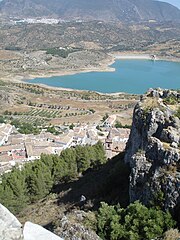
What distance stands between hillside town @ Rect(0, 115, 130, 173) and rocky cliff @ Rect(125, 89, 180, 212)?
44.0 ft

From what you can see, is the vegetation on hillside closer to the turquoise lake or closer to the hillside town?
the hillside town

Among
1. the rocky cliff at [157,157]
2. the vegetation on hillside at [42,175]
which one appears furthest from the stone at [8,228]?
the vegetation on hillside at [42,175]

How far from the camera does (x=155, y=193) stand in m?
12.0

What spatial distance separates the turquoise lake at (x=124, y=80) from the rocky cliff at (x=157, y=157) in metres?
66.9

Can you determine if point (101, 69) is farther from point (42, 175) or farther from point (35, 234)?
point (35, 234)

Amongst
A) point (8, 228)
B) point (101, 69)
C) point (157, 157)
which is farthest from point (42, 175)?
point (101, 69)

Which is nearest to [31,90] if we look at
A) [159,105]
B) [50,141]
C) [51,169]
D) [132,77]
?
[132,77]

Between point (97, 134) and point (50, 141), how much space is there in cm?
688

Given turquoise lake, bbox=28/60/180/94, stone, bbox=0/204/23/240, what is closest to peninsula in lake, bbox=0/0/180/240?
stone, bbox=0/204/23/240

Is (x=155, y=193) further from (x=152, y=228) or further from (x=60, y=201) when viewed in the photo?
(x=60, y=201)

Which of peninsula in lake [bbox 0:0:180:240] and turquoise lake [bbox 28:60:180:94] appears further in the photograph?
turquoise lake [bbox 28:60:180:94]

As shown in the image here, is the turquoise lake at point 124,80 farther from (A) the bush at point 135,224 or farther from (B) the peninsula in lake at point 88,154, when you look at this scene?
(A) the bush at point 135,224

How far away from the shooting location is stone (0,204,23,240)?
480 centimetres

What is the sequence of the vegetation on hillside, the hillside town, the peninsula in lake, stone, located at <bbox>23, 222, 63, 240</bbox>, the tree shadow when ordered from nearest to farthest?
stone, located at <bbox>23, 222, 63, 240</bbox>
the peninsula in lake
the tree shadow
the vegetation on hillside
the hillside town
